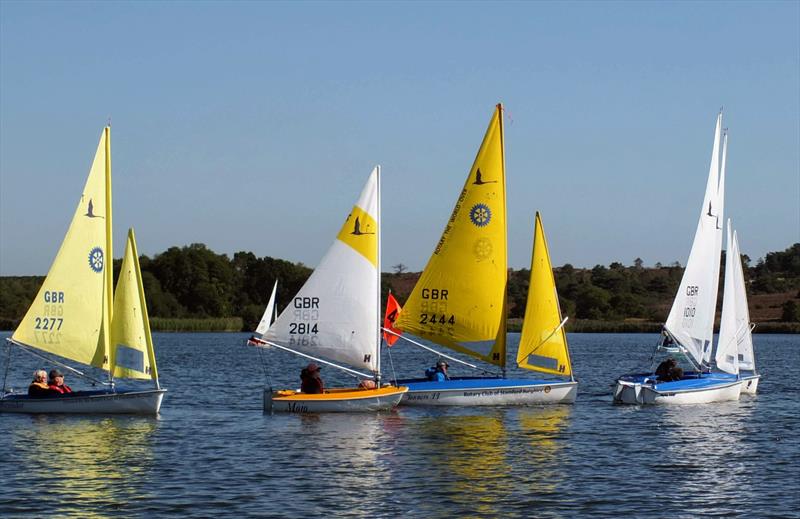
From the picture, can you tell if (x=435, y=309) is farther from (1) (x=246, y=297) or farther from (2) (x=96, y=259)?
(1) (x=246, y=297)

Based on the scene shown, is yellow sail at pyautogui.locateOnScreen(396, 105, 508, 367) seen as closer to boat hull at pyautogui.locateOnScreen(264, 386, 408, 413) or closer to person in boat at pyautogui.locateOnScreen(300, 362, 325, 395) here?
boat hull at pyautogui.locateOnScreen(264, 386, 408, 413)

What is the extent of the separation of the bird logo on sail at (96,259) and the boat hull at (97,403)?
354cm

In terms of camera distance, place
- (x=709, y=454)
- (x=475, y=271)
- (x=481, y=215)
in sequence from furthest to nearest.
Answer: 1. (x=475, y=271)
2. (x=481, y=215)
3. (x=709, y=454)

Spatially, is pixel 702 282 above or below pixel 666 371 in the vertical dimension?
above

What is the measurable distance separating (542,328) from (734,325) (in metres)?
9.83

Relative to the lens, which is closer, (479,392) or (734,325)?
(479,392)

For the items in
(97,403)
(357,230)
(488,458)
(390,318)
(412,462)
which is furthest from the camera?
(390,318)

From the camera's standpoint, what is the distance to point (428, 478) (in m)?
25.7

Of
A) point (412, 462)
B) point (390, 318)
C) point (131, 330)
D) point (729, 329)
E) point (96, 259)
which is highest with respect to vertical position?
point (96, 259)

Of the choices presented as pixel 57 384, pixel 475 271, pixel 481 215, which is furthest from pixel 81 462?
pixel 481 215

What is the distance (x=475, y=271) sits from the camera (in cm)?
3925

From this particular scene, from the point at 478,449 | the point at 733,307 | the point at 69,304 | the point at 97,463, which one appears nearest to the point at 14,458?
the point at 97,463

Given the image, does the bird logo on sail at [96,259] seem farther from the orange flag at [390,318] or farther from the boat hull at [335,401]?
the orange flag at [390,318]

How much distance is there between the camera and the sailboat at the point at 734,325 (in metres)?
45.3
